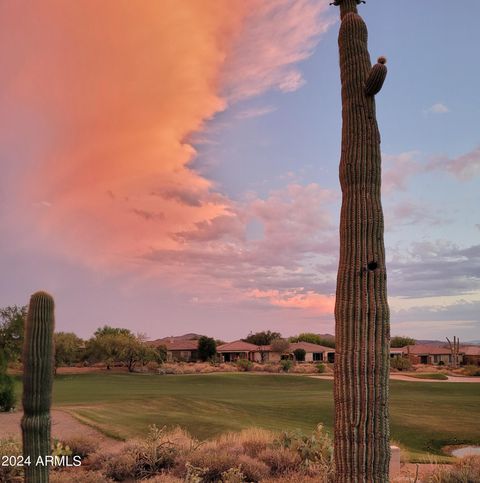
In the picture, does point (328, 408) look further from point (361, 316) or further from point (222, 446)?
point (361, 316)

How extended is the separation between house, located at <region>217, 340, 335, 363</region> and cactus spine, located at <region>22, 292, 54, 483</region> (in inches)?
3502

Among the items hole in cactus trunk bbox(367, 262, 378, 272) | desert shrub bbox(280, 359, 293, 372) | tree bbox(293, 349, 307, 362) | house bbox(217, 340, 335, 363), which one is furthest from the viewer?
house bbox(217, 340, 335, 363)

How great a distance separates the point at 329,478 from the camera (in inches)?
415

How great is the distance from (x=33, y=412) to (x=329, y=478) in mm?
5504

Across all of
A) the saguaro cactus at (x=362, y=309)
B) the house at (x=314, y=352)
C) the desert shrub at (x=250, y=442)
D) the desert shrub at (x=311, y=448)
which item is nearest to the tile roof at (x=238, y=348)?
the house at (x=314, y=352)

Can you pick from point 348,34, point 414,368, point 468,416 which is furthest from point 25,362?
point 414,368

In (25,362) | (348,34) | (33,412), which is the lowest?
(33,412)

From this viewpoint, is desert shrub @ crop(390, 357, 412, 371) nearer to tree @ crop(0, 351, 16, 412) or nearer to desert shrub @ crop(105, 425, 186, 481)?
tree @ crop(0, 351, 16, 412)

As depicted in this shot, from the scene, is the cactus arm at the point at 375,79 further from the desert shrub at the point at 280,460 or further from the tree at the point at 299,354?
the tree at the point at 299,354

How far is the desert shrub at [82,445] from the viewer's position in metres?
14.5

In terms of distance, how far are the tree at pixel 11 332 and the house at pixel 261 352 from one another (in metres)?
71.6

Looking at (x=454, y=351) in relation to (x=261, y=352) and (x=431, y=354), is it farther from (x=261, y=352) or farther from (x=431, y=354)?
(x=261, y=352)

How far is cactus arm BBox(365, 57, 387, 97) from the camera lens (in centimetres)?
822

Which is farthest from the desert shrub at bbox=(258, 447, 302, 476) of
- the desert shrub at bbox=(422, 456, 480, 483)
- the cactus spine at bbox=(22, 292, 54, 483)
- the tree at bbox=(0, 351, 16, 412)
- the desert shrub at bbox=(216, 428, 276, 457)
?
the tree at bbox=(0, 351, 16, 412)
